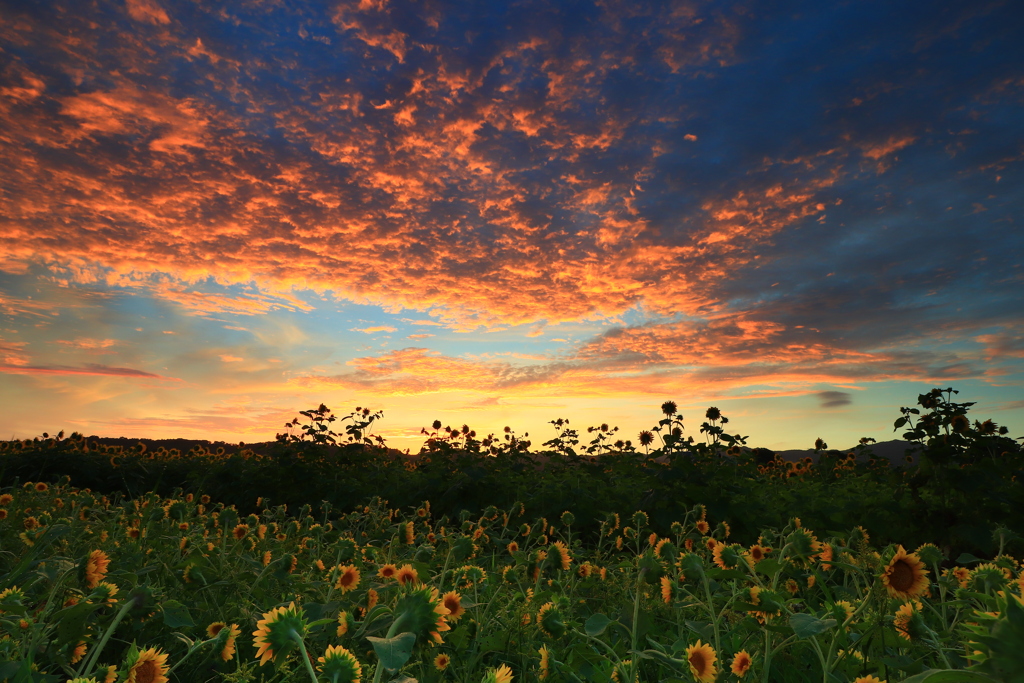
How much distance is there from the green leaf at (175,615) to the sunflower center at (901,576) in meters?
2.33

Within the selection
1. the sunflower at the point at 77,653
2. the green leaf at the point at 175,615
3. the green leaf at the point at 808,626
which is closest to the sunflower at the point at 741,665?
the green leaf at the point at 808,626

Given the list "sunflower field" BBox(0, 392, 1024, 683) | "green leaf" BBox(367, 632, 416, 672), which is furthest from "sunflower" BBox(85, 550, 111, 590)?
"green leaf" BBox(367, 632, 416, 672)

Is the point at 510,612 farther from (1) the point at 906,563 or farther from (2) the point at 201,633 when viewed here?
(1) the point at 906,563

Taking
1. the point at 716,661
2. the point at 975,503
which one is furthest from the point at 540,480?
the point at 716,661

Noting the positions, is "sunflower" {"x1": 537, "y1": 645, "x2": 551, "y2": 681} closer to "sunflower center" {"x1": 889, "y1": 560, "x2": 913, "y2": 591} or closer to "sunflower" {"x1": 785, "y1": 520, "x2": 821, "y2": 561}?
"sunflower" {"x1": 785, "y1": 520, "x2": 821, "y2": 561}

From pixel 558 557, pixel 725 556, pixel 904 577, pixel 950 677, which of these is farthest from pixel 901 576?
pixel 558 557

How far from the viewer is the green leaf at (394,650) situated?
110 cm

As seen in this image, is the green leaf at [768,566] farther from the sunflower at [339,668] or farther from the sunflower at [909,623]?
the sunflower at [339,668]

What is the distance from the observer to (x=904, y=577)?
5.61ft

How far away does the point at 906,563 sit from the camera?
171 cm

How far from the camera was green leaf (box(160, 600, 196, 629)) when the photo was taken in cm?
208

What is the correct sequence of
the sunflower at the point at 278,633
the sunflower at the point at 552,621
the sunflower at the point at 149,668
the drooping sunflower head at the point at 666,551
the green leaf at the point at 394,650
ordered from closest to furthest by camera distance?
the green leaf at the point at 394,650 < the sunflower at the point at 278,633 < the sunflower at the point at 149,668 < the sunflower at the point at 552,621 < the drooping sunflower head at the point at 666,551

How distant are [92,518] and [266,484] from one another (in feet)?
14.1

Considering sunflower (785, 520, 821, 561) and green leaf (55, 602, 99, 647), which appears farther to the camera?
sunflower (785, 520, 821, 561)
